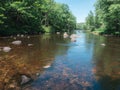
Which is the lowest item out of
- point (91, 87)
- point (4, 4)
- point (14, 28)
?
point (91, 87)

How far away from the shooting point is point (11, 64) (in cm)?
1173

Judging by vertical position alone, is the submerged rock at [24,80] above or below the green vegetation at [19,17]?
below

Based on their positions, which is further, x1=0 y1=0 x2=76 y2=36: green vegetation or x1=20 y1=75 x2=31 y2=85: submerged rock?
x1=0 y1=0 x2=76 y2=36: green vegetation

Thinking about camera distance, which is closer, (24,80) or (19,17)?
(24,80)

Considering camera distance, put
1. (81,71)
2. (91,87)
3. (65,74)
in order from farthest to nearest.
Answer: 1. (81,71)
2. (65,74)
3. (91,87)

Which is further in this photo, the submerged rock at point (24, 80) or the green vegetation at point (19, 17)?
the green vegetation at point (19, 17)

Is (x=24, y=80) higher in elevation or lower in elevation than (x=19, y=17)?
lower

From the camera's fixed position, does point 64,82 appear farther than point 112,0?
No

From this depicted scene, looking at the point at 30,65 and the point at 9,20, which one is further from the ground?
the point at 9,20

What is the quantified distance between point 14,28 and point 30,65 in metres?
26.5

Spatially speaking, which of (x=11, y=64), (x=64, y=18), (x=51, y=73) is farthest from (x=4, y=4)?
(x=64, y=18)

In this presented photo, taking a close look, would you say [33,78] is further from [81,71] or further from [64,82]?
[81,71]

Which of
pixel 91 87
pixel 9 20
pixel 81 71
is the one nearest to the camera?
pixel 91 87

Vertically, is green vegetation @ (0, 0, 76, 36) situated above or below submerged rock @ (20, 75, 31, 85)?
above
